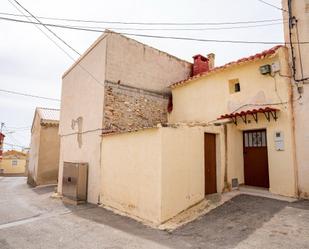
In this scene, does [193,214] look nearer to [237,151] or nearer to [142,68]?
[237,151]

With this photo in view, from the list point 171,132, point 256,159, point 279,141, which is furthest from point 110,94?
point 279,141

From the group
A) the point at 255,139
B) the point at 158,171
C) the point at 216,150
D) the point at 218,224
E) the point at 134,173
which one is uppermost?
the point at 255,139

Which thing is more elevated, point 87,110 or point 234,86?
point 234,86

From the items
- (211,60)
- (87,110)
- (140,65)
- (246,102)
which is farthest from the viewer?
(211,60)

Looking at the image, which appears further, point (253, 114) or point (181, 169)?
point (253, 114)

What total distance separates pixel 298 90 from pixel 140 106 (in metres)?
6.22

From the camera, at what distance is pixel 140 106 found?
36.0 ft

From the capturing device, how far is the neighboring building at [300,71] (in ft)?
24.5

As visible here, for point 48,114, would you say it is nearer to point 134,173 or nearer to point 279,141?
point 134,173

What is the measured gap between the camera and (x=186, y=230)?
5.92m

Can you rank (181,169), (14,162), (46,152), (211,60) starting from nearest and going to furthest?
(181,169), (211,60), (46,152), (14,162)

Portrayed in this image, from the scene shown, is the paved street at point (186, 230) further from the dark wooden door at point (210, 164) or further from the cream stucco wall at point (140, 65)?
the cream stucco wall at point (140, 65)

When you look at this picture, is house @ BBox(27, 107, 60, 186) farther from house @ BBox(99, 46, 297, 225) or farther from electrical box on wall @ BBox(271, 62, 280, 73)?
electrical box on wall @ BBox(271, 62, 280, 73)

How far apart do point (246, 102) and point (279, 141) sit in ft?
6.17
